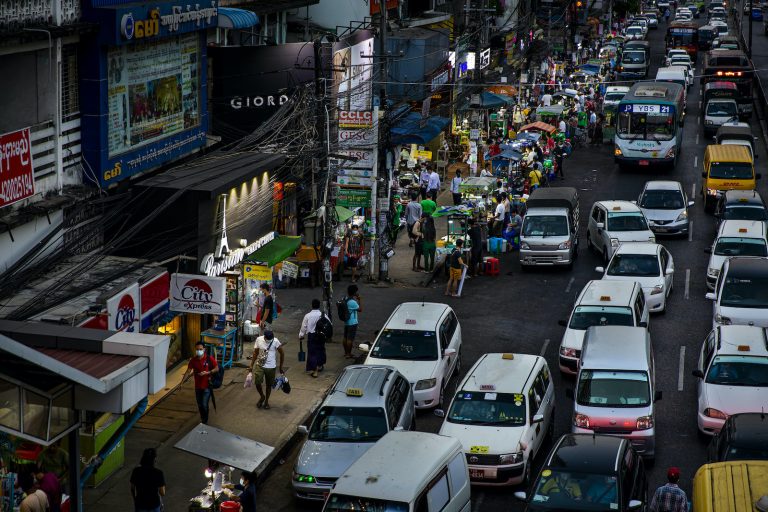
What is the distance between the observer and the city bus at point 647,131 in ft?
167

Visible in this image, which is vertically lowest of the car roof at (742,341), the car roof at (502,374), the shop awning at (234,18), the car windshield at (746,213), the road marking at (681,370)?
the road marking at (681,370)

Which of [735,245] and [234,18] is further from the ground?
[234,18]

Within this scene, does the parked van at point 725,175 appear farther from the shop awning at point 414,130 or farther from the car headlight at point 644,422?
the car headlight at point 644,422

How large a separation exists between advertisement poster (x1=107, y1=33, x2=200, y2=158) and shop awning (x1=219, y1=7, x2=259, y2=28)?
2564 millimetres

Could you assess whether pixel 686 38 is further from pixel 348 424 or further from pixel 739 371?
pixel 348 424

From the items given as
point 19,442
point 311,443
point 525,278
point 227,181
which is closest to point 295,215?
A: point 525,278

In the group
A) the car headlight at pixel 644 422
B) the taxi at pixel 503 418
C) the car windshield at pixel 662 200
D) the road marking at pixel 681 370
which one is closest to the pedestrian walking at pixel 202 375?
the taxi at pixel 503 418

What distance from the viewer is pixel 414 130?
148 ft

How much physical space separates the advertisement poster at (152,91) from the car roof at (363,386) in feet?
21.9

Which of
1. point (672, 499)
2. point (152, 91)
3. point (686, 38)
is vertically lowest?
point (672, 499)

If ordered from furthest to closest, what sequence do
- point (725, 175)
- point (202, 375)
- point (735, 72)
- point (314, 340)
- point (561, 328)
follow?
point (735, 72)
point (725, 175)
point (561, 328)
point (314, 340)
point (202, 375)

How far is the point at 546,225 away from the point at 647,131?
15.0 meters

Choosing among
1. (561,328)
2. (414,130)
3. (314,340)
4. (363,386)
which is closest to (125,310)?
(363,386)

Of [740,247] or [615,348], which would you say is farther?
[740,247]
